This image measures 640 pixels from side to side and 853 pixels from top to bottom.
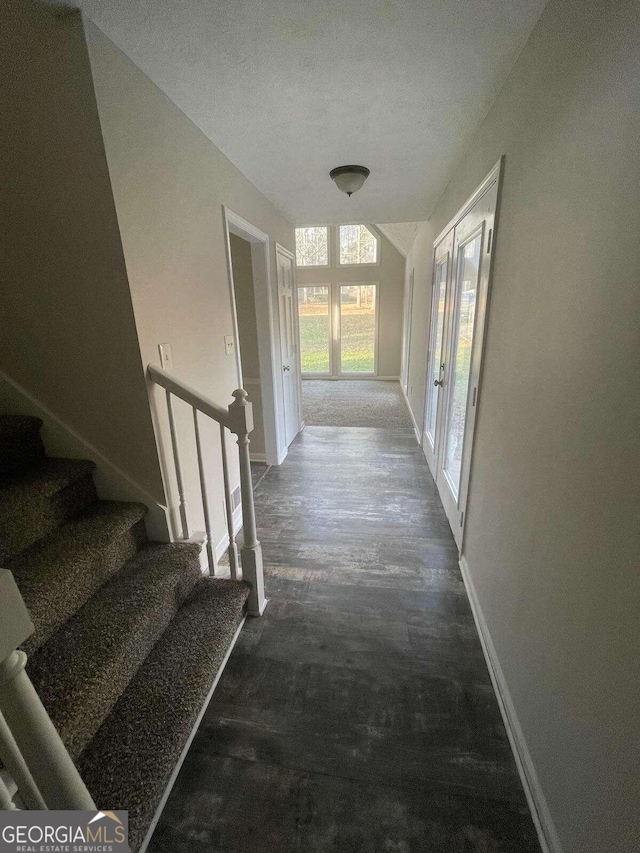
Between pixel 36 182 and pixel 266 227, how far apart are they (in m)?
1.93

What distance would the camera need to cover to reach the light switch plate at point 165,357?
161 centimetres

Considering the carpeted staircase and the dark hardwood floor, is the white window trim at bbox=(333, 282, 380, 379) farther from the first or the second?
the carpeted staircase

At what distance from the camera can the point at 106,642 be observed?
119 cm

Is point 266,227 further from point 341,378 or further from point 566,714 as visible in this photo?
A: point 341,378

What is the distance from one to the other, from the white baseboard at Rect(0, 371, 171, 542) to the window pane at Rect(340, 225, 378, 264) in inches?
276

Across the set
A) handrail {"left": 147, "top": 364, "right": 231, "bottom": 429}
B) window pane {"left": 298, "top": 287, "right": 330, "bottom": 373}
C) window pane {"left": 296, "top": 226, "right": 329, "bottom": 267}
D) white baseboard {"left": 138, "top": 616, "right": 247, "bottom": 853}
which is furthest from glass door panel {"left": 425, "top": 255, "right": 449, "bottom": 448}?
window pane {"left": 296, "top": 226, "right": 329, "bottom": 267}

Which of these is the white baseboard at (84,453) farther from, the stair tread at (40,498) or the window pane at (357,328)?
the window pane at (357,328)

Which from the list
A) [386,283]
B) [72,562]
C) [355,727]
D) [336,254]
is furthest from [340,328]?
[355,727]

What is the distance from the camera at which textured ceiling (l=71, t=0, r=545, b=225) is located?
118cm

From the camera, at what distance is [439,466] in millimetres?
2953

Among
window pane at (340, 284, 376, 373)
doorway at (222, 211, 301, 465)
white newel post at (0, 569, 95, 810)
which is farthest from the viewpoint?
window pane at (340, 284, 376, 373)

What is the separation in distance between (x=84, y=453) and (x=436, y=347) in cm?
302

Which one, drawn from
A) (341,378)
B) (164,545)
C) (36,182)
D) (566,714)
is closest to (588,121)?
(566,714)

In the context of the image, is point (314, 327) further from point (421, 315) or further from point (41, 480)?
point (41, 480)
